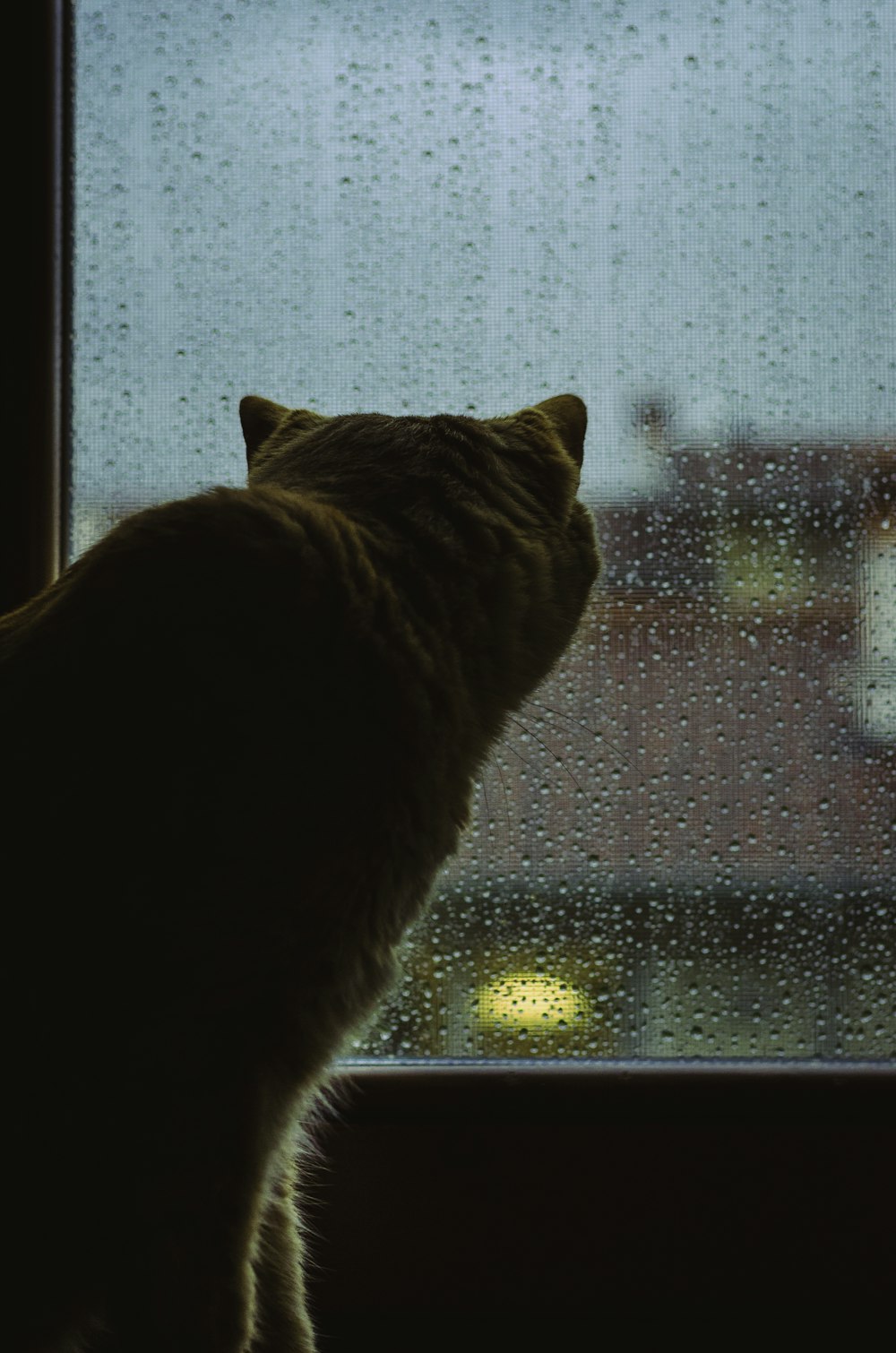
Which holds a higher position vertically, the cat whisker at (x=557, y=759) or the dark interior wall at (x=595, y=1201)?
the cat whisker at (x=557, y=759)

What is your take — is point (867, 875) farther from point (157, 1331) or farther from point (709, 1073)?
point (157, 1331)

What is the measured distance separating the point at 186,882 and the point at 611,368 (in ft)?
2.19

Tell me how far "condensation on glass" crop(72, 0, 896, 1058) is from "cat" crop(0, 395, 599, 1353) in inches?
14.0

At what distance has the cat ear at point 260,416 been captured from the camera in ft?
2.77

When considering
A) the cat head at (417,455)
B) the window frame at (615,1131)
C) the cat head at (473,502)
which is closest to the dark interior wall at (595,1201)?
the window frame at (615,1131)

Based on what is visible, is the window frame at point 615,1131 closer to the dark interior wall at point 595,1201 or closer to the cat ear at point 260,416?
the dark interior wall at point 595,1201

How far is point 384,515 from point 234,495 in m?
0.12

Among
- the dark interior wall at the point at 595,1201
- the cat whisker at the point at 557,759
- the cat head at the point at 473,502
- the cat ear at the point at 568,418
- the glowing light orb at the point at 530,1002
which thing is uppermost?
the cat ear at the point at 568,418

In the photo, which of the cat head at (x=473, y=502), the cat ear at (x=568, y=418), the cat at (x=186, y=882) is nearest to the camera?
the cat at (x=186, y=882)

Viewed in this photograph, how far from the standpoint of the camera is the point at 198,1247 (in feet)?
1.76

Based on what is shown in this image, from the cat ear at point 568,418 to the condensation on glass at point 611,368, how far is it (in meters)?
0.12

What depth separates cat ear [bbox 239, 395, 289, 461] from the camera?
843 millimetres

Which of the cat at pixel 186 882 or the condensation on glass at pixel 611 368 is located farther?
the condensation on glass at pixel 611 368

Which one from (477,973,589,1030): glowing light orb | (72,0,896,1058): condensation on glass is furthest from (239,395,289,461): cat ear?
(477,973,589,1030): glowing light orb
